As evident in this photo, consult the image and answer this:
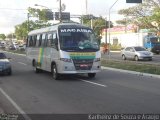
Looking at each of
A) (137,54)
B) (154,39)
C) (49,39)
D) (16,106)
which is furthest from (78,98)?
(154,39)

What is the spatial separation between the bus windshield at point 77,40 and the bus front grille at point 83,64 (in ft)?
1.79

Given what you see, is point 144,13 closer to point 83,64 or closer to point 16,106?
point 83,64


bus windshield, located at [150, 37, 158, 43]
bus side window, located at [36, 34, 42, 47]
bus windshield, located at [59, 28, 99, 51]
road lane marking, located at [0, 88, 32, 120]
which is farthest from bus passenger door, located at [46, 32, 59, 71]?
bus windshield, located at [150, 37, 158, 43]

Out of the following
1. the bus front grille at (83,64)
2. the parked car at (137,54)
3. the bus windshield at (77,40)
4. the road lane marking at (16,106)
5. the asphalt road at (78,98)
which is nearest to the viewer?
the road lane marking at (16,106)

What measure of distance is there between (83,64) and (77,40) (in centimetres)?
125

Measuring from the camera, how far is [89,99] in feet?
41.7

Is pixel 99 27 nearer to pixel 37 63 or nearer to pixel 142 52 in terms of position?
pixel 142 52

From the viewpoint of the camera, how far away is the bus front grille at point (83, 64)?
18.9m

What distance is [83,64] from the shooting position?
19.0 metres

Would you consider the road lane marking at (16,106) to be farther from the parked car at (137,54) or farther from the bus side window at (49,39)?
the parked car at (137,54)

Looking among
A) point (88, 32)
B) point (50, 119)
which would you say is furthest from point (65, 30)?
point (50, 119)

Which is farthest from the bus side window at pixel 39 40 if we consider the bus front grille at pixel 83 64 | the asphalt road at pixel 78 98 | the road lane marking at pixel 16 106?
the road lane marking at pixel 16 106

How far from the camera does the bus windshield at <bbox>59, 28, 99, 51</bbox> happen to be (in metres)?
19.1

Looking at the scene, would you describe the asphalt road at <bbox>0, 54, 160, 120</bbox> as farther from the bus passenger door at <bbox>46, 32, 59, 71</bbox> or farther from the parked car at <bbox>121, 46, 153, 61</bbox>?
the parked car at <bbox>121, 46, 153, 61</bbox>
